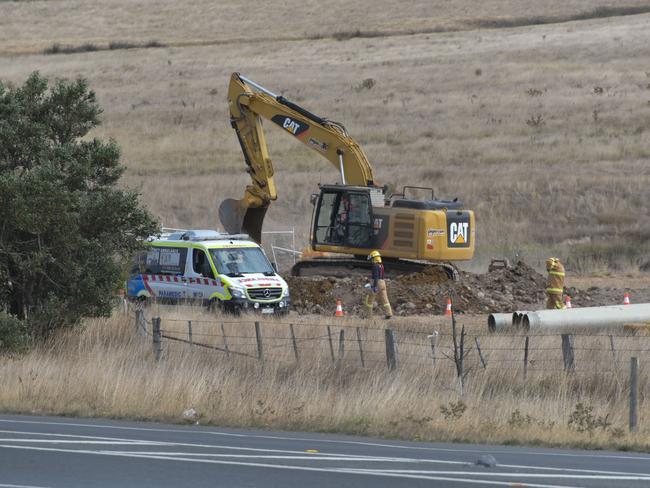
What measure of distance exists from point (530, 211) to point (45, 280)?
2586 centimetres

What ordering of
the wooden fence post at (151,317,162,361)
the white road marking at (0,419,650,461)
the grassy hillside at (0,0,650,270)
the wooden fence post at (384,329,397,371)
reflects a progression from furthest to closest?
the grassy hillside at (0,0,650,270)
the wooden fence post at (151,317,162,361)
the wooden fence post at (384,329,397,371)
the white road marking at (0,419,650,461)

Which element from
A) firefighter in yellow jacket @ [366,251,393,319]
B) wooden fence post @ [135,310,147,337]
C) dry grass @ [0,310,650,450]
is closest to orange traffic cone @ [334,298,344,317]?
firefighter in yellow jacket @ [366,251,393,319]

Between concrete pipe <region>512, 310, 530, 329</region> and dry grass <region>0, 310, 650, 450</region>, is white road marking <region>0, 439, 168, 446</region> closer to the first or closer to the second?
dry grass <region>0, 310, 650, 450</region>

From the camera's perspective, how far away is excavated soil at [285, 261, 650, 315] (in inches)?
1152

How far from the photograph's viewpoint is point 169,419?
52.9ft

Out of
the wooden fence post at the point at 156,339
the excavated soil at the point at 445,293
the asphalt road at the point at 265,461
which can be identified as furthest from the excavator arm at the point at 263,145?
the asphalt road at the point at 265,461

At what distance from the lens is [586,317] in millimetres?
24656

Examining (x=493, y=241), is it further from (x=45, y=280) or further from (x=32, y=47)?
(x=32, y=47)

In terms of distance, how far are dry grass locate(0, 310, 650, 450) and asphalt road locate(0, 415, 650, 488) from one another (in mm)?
752

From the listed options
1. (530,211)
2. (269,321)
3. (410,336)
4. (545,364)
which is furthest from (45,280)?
(530,211)

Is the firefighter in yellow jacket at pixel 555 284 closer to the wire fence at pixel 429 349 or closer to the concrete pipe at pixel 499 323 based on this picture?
the concrete pipe at pixel 499 323

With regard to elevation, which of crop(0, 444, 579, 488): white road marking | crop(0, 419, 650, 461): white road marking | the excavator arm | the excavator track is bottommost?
crop(0, 419, 650, 461): white road marking

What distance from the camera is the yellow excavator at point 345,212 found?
3062cm

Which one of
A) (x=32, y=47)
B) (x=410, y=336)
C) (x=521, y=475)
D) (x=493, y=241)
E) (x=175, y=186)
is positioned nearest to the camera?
(x=521, y=475)
